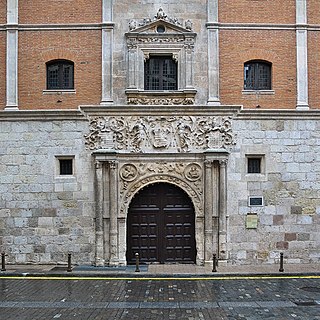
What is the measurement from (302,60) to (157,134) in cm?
623

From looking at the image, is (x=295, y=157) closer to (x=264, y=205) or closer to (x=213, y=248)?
(x=264, y=205)

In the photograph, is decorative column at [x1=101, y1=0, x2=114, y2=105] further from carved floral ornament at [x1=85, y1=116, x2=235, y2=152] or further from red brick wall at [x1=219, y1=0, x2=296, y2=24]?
red brick wall at [x1=219, y1=0, x2=296, y2=24]

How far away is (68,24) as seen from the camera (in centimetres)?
1850

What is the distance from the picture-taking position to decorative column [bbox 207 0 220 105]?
18297mm

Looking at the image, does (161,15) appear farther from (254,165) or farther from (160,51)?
(254,165)

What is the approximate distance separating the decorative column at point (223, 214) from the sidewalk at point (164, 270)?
632 mm

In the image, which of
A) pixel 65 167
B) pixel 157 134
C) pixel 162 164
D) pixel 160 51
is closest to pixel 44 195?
pixel 65 167

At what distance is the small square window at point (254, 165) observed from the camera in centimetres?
1850

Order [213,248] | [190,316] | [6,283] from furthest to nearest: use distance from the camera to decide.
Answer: [213,248], [6,283], [190,316]

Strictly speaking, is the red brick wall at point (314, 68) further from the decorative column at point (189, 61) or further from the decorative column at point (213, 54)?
the decorative column at point (189, 61)

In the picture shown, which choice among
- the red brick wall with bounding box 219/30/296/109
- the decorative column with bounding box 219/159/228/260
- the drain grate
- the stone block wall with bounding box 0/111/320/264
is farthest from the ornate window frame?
the drain grate

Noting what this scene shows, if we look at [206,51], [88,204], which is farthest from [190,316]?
[206,51]

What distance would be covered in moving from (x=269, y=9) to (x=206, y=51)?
2990mm

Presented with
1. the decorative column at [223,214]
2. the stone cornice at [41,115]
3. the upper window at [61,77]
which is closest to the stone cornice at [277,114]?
the decorative column at [223,214]
